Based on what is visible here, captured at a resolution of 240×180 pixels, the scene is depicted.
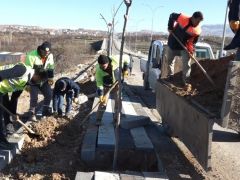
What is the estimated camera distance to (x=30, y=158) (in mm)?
6559

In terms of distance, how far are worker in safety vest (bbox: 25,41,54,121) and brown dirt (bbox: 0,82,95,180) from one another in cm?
54

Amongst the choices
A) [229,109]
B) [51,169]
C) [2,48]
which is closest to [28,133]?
[51,169]

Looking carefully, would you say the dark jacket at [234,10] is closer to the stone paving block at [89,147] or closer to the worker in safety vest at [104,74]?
the worker in safety vest at [104,74]

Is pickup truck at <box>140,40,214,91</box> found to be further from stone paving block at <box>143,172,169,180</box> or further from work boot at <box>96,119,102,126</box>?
stone paving block at <box>143,172,169,180</box>

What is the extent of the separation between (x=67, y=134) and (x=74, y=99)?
1595mm

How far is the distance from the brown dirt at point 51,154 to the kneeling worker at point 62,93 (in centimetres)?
44

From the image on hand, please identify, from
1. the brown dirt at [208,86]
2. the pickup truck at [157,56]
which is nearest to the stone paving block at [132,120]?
the brown dirt at [208,86]

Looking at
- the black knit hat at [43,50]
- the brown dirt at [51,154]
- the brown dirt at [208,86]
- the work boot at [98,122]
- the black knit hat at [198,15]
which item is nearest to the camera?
the brown dirt at [208,86]

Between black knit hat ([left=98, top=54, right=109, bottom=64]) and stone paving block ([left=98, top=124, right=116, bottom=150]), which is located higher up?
black knit hat ([left=98, top=54, right=109, bottom=64])

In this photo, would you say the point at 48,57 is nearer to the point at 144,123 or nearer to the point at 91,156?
the point at 144,123

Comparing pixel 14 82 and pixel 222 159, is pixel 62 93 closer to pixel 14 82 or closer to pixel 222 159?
pixel 14 82

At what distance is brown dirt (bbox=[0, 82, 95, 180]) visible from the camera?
20.0 ft

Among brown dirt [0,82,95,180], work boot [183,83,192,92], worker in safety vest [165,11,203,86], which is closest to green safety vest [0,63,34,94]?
brown dirt [0,82,95,180]

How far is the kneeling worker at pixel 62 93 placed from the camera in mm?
9352
